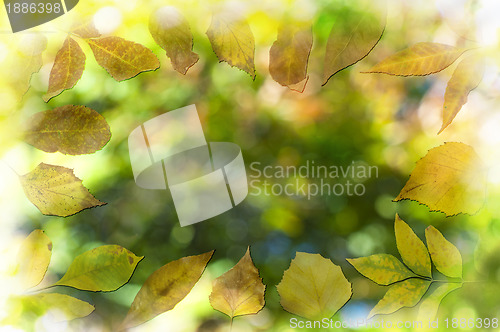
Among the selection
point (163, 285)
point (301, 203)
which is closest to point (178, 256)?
point (163, 285)

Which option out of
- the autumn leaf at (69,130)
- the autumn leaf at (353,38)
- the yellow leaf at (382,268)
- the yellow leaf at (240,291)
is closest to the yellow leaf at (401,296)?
the yellow leaf at (382,268)

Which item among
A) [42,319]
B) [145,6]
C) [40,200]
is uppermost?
[145,6]

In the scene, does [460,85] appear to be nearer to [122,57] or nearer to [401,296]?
[401,296]

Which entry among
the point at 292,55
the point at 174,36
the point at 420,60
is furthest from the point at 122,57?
the point at 420,60

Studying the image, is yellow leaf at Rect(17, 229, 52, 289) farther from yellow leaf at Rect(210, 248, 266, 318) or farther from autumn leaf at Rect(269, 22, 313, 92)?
autumn leaf at Rect(269, 22, 313, 92)

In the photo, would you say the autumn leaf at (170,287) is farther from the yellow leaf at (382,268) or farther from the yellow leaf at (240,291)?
the yellow leaf at (382,268)

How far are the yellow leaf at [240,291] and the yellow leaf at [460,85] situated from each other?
238 mm

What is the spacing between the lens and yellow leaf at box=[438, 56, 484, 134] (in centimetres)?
41

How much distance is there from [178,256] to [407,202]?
0.78ft

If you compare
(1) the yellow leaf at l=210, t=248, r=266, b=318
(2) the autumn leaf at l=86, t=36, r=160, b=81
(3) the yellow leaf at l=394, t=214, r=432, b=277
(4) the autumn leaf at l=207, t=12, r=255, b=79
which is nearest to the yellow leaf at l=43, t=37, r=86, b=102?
(2) the autumn leaf at l=86, t=36, r=160, b=81

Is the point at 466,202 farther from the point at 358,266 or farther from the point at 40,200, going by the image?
the point at 40,200

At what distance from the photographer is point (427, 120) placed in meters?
0.41

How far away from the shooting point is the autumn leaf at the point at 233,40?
426 mm

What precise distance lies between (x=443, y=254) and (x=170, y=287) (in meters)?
0.28
